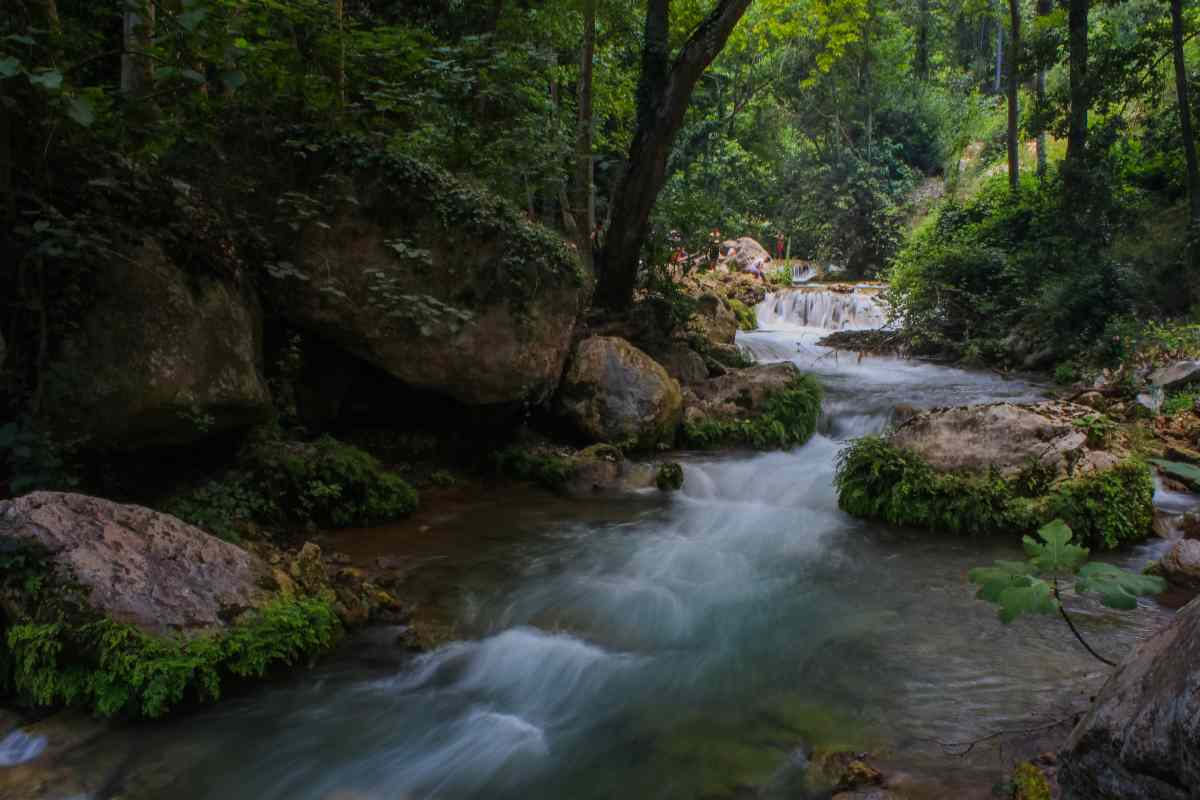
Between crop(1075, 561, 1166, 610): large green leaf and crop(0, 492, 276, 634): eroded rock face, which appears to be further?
crop(0, 492, 276, 634): eroded rock face

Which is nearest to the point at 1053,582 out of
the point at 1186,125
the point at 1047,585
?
the point at 1047,585

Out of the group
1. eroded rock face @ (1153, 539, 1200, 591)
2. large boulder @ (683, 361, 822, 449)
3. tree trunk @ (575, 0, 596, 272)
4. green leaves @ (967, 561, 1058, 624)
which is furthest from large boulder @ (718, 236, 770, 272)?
green leaves @ (967, 561, 1058, 624)

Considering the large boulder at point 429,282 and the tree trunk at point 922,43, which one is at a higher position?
the tree trunk at point 922,43

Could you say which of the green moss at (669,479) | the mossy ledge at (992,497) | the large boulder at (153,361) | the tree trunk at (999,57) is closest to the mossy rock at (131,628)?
the large boulder at (153,361)

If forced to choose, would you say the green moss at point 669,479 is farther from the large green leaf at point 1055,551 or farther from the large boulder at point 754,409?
the large green leaf at point 1055,551

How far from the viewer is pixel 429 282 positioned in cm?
721

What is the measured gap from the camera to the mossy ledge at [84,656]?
3.45 m

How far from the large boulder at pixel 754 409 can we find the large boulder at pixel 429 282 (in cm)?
272

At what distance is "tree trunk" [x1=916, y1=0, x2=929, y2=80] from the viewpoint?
33969mm

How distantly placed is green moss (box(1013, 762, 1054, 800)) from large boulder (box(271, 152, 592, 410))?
16.6ft

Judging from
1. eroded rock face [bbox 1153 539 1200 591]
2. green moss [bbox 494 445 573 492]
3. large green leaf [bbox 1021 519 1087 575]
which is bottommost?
eroded rock face [bbox 1153 539 1200 591]

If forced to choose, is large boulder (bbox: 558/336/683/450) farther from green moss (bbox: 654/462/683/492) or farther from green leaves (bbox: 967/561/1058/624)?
green leaves (bbox: 967/561/1058/624)

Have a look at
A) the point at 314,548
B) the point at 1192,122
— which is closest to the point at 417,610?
the point at 314,548

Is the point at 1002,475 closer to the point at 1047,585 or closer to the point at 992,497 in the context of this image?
the point at 992,497
